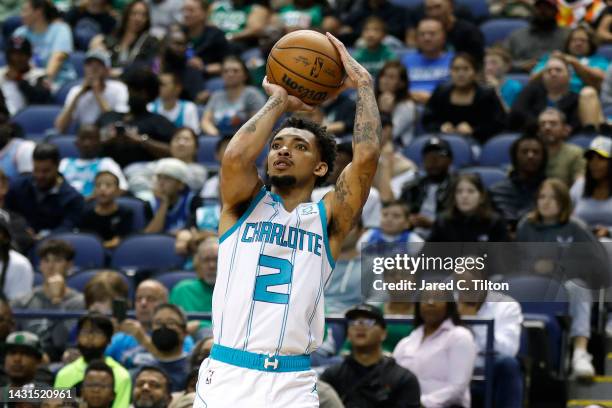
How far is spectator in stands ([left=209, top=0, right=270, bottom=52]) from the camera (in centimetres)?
1519

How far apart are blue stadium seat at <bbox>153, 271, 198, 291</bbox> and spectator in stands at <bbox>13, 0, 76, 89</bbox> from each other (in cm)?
516

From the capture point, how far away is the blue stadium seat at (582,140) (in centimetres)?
1149

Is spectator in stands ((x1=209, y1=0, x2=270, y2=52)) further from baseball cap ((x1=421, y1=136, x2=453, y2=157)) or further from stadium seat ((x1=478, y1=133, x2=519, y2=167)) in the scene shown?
baseball cap ((x1=421, y1=136, x2=453, y2=157))

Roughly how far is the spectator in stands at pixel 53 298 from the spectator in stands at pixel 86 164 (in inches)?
56.7

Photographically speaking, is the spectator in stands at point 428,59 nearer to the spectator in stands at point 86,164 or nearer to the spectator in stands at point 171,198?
the spectator in stands at point 171,198

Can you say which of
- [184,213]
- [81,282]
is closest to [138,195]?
[184,213]

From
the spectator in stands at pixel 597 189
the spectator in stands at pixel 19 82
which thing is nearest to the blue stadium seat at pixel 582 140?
the spectator in stands at pixel 597 189

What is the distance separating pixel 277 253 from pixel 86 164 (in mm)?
Answer: 6715

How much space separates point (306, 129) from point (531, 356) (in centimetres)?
324

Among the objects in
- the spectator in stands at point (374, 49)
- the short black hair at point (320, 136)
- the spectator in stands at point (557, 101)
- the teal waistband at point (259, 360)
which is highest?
the spectator in stands at point (374, 49)

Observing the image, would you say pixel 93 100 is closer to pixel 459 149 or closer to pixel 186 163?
pixel 186 163

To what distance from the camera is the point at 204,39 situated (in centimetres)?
1472

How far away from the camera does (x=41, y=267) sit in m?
10.6

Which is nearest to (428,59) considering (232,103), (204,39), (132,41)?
(232,103)
